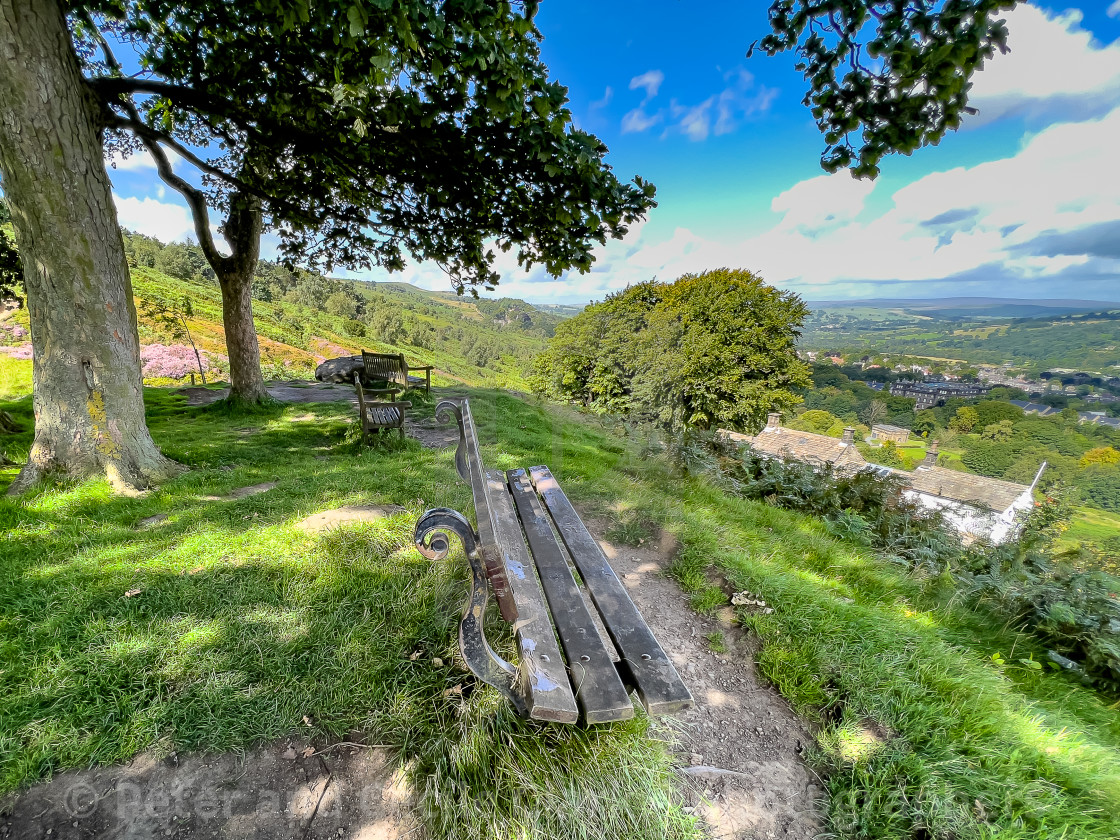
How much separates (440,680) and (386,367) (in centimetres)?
990

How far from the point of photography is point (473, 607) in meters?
1.71

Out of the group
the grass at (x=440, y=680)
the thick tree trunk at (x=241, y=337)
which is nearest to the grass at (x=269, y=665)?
the grass at (x=440, y=680)

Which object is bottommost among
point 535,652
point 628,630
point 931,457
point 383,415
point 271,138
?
point 931,457

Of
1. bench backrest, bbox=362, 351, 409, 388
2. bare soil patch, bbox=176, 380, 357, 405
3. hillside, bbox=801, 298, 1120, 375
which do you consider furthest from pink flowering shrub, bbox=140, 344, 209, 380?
hillside, bbox=801, 298, 1120, 375

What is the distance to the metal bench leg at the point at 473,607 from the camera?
1.63m

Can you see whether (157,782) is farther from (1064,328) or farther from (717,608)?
(1064,328)

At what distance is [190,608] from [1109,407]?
3329 cm

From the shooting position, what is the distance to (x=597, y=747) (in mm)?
1710

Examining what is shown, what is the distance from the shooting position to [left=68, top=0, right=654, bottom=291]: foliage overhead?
9.04 feet

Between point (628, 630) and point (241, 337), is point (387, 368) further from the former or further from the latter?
point (628, 630)

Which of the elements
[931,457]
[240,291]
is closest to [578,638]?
[240,291]

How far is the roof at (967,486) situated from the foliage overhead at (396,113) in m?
13.4

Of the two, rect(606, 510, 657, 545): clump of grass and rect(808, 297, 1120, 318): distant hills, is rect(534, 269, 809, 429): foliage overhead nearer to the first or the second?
rect(606, 510, 657, 545): clump of grass

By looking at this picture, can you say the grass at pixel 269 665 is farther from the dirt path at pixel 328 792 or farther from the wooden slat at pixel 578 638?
the wooden slat at pixel 578 638
